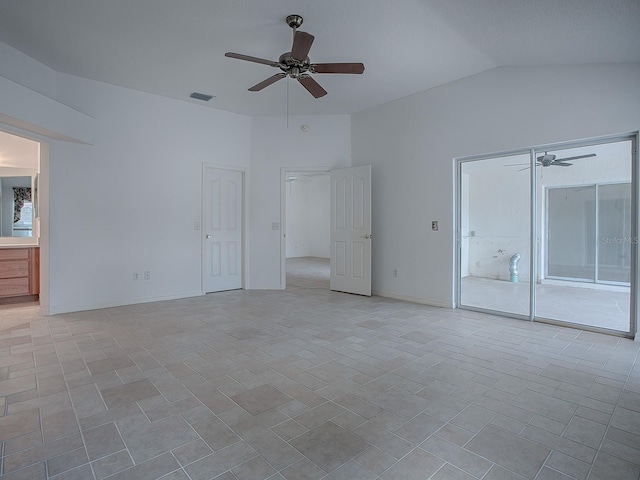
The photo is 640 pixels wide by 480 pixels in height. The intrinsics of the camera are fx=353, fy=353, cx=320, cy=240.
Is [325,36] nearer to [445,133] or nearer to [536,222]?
[445,133]

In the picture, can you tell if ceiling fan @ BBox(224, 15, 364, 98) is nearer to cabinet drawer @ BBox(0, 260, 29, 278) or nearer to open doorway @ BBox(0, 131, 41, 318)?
open doorway @ BBox(0, 131, 41, 318)

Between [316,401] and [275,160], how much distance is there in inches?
191

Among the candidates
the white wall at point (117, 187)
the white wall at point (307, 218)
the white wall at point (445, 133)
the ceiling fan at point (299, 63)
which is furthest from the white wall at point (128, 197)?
the white wall at point (307, 218)

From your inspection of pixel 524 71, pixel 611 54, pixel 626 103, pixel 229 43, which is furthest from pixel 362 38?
pixel 626 103

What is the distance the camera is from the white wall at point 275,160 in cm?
632

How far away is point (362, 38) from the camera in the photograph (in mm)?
3600

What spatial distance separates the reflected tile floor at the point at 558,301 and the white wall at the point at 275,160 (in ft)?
10.2

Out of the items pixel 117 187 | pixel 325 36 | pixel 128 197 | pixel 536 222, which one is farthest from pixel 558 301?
pixel 117 187

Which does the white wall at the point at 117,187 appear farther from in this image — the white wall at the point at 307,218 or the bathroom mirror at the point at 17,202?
the white wall at the point at 307,218

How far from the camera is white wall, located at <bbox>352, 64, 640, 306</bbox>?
3.71 meters

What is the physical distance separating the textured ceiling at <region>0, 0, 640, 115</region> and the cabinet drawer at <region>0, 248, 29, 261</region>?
8.88 feet

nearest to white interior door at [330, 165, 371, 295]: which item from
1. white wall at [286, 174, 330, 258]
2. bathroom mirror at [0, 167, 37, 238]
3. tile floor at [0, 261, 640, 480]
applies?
tile floor at [0, 261, 640, 480]

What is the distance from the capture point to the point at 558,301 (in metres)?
4.88

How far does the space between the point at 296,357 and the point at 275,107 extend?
4256 mm
